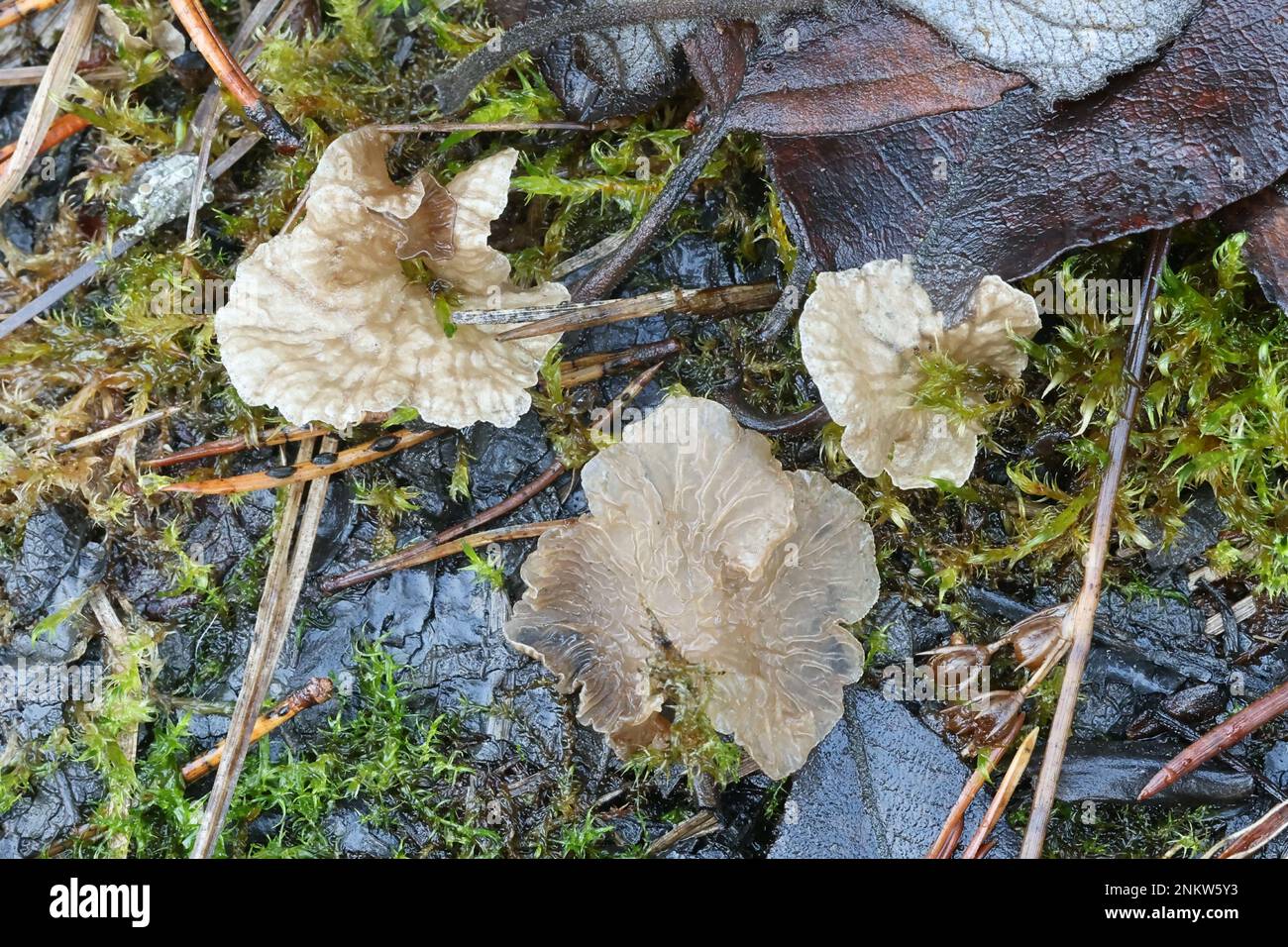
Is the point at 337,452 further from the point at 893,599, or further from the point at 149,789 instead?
the point at 893,599

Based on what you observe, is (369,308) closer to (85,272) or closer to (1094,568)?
(85,272)

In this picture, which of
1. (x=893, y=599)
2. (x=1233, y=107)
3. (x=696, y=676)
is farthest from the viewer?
(x=893, y=599)

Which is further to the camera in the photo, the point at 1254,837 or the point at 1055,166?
the point at 1254,837

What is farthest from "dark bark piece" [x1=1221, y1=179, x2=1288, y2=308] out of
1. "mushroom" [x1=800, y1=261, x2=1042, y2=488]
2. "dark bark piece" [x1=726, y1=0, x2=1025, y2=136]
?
"dark bark piece" [x1=726, y1=0, x2=1025, y2=136]

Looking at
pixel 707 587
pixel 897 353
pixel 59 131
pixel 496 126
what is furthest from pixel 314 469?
pixel 897 353
